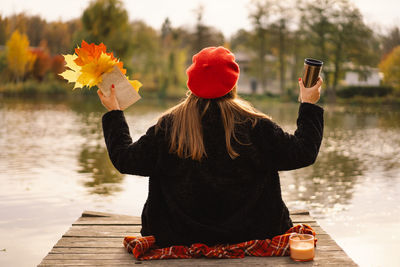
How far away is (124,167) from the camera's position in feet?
8.45

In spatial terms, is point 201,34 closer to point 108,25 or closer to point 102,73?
point 108,25

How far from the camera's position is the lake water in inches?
204

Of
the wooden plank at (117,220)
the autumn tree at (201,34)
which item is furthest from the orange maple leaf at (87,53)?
the autumn tree at (201,34)

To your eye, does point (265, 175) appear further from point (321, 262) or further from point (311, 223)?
point (311, 223)

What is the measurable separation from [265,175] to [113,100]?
0.86m

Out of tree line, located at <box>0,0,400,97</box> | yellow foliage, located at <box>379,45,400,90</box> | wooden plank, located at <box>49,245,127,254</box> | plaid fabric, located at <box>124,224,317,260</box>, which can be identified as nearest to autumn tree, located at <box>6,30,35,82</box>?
tree line, located at <box>0,0,400,97</box>

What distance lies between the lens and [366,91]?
117ft

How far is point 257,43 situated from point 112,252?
44.0 meters

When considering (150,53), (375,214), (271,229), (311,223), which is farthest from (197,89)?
(150,53)

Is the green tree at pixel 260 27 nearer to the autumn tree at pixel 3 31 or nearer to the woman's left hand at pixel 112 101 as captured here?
the autumn tree at pixel 3 31

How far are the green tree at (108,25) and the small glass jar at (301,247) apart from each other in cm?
4095

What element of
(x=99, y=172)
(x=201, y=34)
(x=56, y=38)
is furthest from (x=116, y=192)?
(x=56, y=38)

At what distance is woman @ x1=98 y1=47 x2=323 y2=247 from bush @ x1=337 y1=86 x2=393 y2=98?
34.9m

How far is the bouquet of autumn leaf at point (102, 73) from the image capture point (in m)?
2.70
